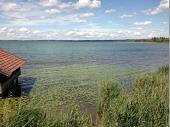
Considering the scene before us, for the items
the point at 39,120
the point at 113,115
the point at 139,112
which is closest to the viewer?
the point at 39,120

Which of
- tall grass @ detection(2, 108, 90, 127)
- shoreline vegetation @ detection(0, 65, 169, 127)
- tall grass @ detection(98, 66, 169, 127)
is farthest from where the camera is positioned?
tall grass @ detection(98, 66, 169, 127)

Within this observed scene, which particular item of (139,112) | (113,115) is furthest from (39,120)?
(139,112)

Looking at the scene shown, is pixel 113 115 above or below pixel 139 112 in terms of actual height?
below

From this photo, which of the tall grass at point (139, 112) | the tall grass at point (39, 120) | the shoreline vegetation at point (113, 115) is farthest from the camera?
the tall grass at point (139, 112)

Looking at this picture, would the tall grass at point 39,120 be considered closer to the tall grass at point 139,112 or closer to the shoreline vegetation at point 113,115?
the shoreline vegetation at point 113,115

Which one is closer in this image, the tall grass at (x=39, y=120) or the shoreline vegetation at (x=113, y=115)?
the tall grass at (x=39, y=120)

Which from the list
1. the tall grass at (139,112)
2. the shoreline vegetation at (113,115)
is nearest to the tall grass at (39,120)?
the shoreline vegetation at (113,115)

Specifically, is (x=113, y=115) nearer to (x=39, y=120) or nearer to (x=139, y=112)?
(x=139, y=112)

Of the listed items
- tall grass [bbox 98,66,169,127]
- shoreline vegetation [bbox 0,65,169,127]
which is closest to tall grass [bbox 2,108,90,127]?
shoreline vegetation [bbox 0,65,169,127]

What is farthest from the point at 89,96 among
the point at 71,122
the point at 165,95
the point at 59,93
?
the point at 71,122

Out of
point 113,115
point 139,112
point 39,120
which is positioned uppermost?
point 39,120

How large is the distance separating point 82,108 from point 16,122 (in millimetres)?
11036

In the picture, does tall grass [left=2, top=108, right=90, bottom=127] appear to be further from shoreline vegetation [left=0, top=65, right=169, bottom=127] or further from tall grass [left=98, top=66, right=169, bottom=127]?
tall grass [left=98, top=66, right=169, bottom=127]

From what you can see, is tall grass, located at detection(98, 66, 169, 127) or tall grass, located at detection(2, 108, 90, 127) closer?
tall grass, located at detection(2, 108, 90, 127)
